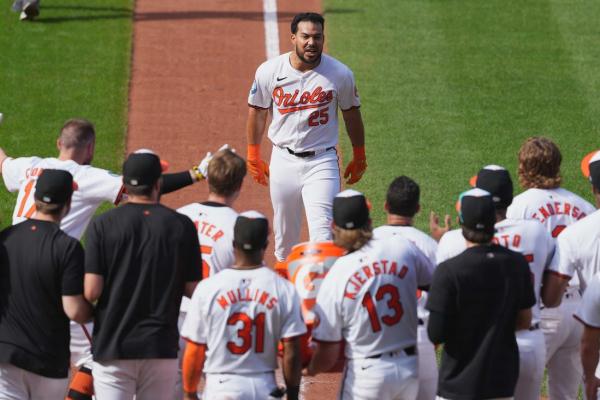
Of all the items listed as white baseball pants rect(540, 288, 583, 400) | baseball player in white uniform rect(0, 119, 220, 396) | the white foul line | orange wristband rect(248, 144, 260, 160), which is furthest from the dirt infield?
white baseball pants rect(540, 288, 583, 400)

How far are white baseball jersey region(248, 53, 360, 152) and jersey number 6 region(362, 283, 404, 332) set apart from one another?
120 inches

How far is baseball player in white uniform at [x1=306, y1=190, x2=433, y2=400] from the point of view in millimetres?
5754

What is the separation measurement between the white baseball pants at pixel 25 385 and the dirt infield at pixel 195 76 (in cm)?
418

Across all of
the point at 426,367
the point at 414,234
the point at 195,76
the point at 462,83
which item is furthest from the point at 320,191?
the point at 195,76

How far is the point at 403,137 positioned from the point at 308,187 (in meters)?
3.75

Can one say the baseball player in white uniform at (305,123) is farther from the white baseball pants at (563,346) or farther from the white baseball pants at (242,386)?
the white baseball pants at (242,386)

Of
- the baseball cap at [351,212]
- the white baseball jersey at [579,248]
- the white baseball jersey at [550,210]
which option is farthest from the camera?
the white baseball jersey at [550,210]

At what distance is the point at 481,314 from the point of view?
577cm

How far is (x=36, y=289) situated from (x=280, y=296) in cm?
130

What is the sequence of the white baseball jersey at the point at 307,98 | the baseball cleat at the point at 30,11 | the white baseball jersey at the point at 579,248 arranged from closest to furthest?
1. the white baseball jersey at the point at 579,248
2. the white baseball jersey at the point at 307,98
3. the baseball cleat at the point at 30,11

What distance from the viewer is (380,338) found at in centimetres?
582

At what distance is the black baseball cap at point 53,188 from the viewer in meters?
6.03

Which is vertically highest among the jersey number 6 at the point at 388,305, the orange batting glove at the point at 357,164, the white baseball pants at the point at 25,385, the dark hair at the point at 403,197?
the orange batting glove at the point at 357,164

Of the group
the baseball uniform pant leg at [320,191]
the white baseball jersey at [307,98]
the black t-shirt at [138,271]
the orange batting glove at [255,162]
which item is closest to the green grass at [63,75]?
the orange batting glove at [255,162]
